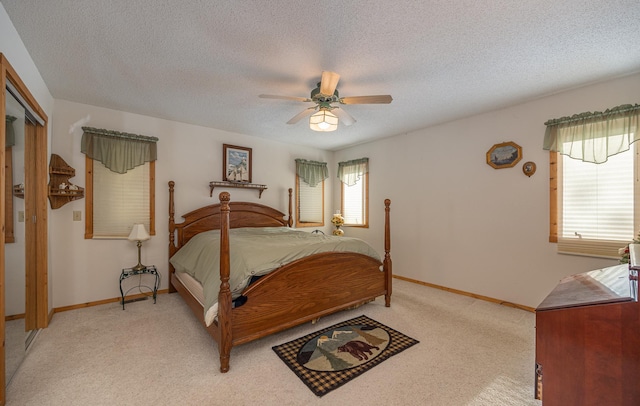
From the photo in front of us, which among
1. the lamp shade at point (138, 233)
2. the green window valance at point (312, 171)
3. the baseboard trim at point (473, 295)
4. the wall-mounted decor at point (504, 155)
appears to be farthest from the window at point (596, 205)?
the lamp shade at point (138, 233)

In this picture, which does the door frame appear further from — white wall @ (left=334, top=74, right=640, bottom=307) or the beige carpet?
white wall @ (left=334, top=74, right=640, bottom=307)

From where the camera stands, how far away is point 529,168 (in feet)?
10.1

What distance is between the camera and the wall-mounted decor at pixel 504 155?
126 inches

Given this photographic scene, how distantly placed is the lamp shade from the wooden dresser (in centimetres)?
388

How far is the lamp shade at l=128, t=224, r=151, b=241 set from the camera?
3207 mm

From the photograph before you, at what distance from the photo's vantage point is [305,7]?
1.63 meters

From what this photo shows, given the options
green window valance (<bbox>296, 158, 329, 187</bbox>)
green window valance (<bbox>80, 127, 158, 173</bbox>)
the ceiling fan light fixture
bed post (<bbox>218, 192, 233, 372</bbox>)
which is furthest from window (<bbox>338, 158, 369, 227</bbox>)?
bed post (<bbox>218, 192, 233, 372</bbox>)

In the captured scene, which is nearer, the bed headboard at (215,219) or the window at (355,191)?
the bed headboard at (215,219)

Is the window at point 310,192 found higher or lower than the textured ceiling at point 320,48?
lower

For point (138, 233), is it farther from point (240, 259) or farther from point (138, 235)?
point (240, 259)

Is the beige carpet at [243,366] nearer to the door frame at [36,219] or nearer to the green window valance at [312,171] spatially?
the door frame at [36,219]

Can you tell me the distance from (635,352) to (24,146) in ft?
13.6

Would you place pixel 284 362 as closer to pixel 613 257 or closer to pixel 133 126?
pixel 613 257

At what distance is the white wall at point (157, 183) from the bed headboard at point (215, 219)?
0.13 metres
